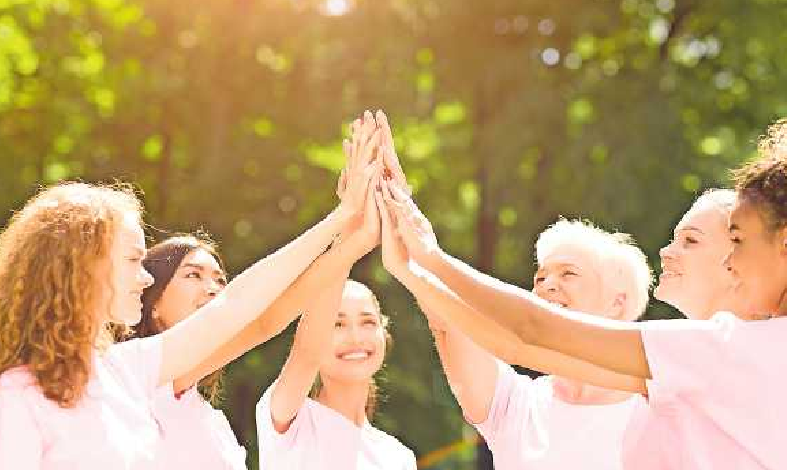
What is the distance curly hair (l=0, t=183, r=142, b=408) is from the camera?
404 cm

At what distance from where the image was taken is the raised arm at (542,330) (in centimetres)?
323

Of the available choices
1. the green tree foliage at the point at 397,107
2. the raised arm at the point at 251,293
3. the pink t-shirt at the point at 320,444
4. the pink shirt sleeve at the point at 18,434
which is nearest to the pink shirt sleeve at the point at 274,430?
the pink t-shirt at the point at 320,444

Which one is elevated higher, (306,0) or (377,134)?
(306,0)

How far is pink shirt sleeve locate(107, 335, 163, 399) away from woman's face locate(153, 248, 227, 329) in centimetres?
101

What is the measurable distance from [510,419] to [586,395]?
35 centimetres

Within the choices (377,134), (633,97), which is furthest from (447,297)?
(633,97)

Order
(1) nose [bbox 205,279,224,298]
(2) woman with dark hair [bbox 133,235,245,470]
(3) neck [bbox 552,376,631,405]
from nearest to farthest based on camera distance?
(2) woman with dark hair [bbox 133,235,245,470], (3) neck [bbox 552,376,631,405], (1) nose [bbox 205,279,224,298]

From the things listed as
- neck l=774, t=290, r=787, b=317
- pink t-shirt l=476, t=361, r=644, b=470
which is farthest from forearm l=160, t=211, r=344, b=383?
neck l=774, t=290, r=787, b=317

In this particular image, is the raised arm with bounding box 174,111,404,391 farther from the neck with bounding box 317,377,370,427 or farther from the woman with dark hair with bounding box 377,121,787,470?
the woman with dark hair with bounding box 377,121,787,470

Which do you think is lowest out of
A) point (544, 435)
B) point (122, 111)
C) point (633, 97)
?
point (544, 435)

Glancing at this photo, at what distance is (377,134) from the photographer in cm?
523

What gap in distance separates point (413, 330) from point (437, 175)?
2.34m

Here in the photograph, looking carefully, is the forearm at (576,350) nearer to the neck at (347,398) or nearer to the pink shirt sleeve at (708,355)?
the pink shirt sleeve at (708,355)

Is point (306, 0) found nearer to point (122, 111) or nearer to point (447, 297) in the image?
Result: point (122, 111)
